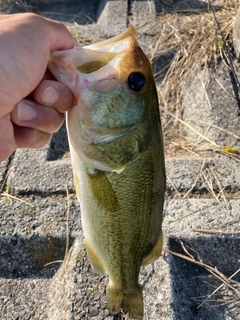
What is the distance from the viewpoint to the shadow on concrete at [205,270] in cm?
229

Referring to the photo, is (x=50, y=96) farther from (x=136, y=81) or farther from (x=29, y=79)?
(x=136, y=81)

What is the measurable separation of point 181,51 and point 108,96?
9.22 feet

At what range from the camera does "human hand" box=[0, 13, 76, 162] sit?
1.43 m

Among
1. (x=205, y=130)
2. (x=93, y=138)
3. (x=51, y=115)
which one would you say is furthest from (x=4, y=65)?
(x=205, y=130)

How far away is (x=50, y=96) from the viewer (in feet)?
4.81

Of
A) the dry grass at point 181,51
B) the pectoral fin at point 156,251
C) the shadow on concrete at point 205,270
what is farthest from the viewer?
the dry grass at point 181,51

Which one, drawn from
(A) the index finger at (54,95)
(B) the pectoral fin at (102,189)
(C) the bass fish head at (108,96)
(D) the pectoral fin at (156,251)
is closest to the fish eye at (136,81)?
(C) the bass fish head at (108,96)

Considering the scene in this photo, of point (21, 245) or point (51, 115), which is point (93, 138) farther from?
point (21, 245)

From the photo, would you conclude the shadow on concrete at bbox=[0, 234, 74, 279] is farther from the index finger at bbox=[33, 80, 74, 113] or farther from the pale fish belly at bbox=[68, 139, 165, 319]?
the index finger at bbox=[33, 80, 74, 113]

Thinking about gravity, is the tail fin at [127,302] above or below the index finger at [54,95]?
below

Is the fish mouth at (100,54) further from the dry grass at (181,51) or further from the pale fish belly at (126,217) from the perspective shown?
the dry grass at (181,51)

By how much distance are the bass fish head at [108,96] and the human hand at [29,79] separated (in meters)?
0.06

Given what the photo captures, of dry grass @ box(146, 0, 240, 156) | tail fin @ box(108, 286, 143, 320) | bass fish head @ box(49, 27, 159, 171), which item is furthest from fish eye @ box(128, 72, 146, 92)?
dry grass @ box(146, 0, 240, 156)

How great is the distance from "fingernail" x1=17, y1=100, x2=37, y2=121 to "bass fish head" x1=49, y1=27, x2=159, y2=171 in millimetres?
162
